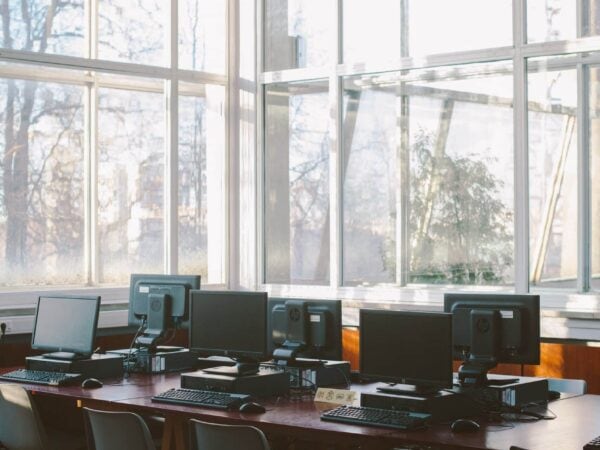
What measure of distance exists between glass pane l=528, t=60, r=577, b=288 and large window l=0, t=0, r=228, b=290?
2.62 metres

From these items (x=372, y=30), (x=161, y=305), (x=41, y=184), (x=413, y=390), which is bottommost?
(x=413, y=390)

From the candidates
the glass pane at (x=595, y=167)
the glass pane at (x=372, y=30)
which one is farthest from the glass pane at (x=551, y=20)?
the glass pane at (x=372, y=30)

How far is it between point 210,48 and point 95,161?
1.48 meters

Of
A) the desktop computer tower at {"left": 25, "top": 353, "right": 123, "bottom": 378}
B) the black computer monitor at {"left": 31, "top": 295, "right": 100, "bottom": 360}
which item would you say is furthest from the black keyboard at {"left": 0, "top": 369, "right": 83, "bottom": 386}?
the black computer monitor at {"left": 31, "top": 295, "right": 100, "bottom": 360}

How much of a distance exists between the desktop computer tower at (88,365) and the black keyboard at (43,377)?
0.15 feet

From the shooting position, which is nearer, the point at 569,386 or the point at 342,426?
the point at 342,426

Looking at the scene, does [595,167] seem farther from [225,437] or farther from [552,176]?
[225,437]

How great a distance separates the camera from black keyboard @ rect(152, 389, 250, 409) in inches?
179

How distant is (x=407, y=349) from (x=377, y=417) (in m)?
0.37

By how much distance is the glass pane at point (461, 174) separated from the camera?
681 centimetres

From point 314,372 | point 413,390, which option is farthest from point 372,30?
point 413,390

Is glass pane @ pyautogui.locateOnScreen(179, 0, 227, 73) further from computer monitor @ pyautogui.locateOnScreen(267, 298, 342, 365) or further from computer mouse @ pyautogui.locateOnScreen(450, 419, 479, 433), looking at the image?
computer mouse @ pyautogui.locateOnScreen(450, 419, 479, 433)

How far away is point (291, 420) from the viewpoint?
4191mm

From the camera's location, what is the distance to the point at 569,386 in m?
5.09
